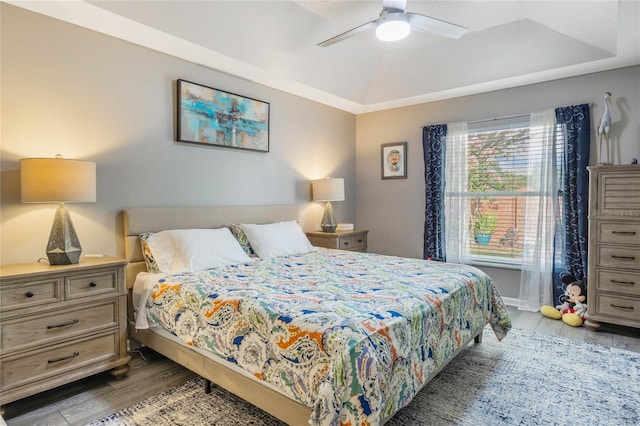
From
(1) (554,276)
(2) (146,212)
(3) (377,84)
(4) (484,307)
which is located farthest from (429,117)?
(2) (146,212)

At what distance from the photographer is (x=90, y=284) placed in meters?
2.32

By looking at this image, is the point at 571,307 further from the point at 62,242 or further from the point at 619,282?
the point at 62,242

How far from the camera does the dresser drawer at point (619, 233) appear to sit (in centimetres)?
312

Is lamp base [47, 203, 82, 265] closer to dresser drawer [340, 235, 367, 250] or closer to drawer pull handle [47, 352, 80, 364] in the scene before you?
drawer pull handle [47, 352, 80, 364]

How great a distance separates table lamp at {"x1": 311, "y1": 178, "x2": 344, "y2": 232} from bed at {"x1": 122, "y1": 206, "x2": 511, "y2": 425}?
52.2 inches

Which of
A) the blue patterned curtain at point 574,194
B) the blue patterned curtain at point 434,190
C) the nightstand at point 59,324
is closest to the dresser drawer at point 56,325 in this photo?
the nightstand at point 59,324

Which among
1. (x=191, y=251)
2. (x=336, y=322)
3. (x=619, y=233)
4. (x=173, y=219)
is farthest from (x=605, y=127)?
(x=173, y=219)

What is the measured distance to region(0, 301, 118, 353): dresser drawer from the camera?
2.02 meters

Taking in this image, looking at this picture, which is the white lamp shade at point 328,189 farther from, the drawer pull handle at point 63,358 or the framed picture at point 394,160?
the drawer pull handle at point 63,358

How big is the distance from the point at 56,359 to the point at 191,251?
40.8 inches

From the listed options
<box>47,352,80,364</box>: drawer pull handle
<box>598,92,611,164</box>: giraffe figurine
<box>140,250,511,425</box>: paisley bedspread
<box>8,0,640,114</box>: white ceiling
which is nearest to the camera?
<box>140,250,511,425</box>: paisley bedspread

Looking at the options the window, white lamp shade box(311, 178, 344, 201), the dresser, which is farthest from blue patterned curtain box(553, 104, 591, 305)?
white lamp shade box(311, 178, 344, 201)

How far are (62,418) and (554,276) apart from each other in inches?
170

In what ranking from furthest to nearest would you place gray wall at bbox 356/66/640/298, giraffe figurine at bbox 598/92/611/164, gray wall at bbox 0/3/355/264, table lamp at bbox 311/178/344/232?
table lamp at bbox 311/178/344/232 < gray wall at bbox 356/66/640/298 < giraffe figurine at bbox 598/92/611/164 < gray wall at bbox 0/3/355/264
